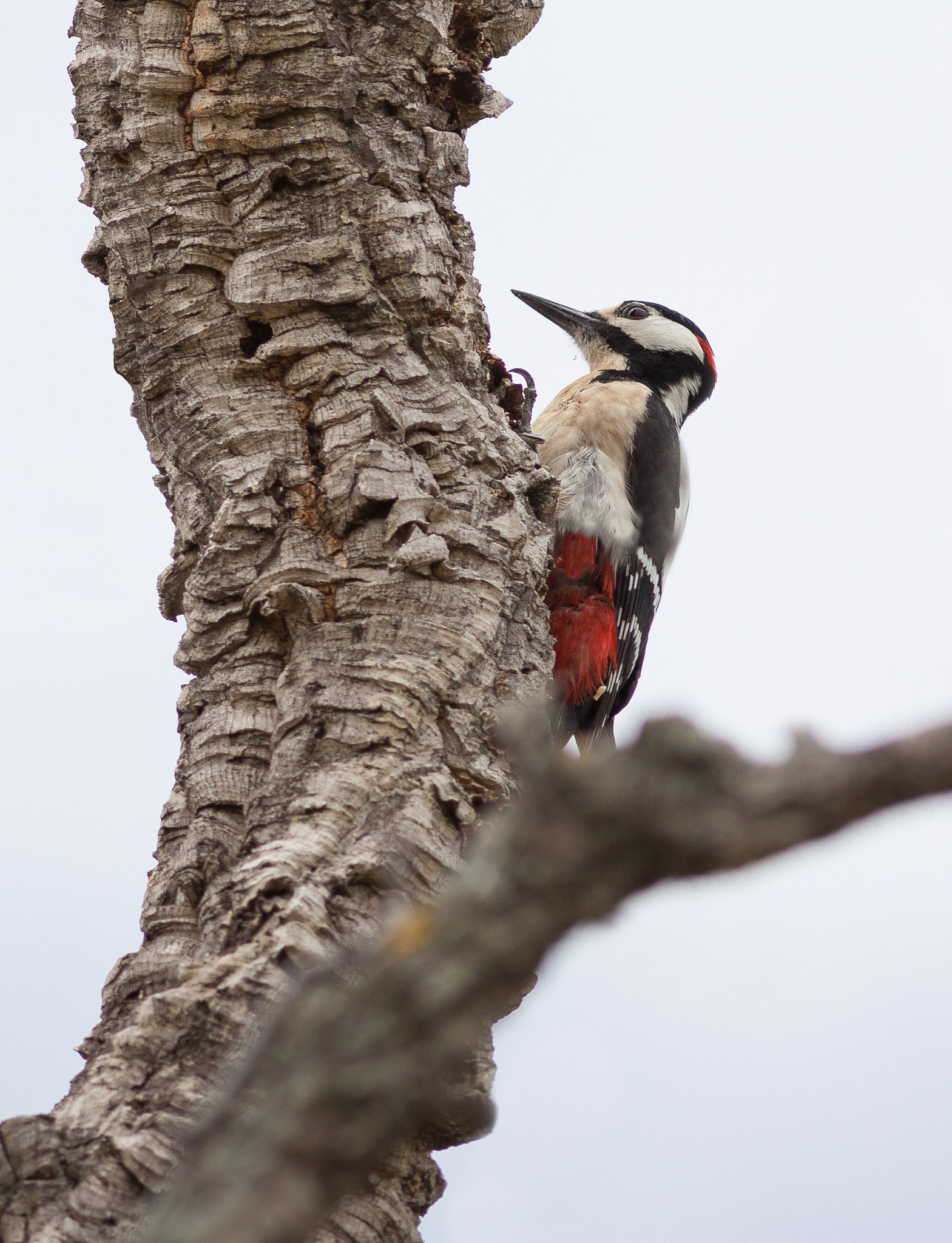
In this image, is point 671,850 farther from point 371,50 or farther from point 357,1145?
point 371,50

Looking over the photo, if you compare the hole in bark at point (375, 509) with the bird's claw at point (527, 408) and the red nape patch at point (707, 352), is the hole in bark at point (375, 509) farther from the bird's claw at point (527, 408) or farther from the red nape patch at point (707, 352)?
the red nape patch at point (707, 352)

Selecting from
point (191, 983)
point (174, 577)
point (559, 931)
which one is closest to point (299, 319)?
point (174, 577)

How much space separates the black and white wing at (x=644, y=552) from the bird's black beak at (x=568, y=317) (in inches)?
26.5

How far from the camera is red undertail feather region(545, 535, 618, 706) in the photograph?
141 inches

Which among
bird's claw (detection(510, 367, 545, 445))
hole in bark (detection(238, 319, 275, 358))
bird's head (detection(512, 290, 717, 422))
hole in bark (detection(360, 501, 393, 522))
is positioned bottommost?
hole in bark (detection(360, 501, 393, 522))

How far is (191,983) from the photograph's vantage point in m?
1.70

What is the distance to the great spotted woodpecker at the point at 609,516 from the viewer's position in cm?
362

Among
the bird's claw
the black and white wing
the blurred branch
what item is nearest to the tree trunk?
the bird's claw

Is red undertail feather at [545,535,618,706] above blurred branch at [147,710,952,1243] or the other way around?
above

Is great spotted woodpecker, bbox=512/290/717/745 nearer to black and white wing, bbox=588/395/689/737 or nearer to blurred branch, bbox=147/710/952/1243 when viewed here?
black and white wing, bbox=588/395/689/737

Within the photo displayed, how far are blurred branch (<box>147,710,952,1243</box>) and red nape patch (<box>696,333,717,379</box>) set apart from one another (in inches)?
170

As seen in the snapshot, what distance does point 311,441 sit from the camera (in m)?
2.42

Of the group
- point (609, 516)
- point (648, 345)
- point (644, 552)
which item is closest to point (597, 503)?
point (609, 516)

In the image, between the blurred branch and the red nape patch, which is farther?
the red nape patch
